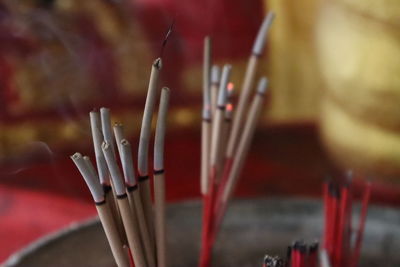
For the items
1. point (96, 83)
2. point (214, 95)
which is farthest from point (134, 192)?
point (96, 83)

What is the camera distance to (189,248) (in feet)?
1.50

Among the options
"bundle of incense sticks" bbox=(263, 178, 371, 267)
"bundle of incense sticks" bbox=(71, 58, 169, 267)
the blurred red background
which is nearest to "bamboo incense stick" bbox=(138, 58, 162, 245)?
"bundle of incense sticks" bbox=(71, 58, 169, 267)

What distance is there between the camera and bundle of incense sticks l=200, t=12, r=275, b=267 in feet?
1.20

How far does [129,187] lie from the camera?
0.96 ft

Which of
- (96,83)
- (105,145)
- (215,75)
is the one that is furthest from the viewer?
(96,83)

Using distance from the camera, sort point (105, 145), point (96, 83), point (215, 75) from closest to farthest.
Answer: point (105, 145) < point (215, 75) < point (96, 83)

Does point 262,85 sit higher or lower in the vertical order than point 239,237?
higher

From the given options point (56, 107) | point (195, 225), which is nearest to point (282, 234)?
point (195, 225)

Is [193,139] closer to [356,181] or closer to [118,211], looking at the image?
[356,181]

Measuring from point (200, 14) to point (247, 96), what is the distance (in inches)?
10.2

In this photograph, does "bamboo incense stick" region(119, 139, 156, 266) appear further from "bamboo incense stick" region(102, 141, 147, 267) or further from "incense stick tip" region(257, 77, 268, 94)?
"incense stick tip" region(257, 77, 268, 94)

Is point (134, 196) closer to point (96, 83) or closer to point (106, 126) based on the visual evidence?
point (106, 126)

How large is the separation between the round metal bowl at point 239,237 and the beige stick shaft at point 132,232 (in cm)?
13

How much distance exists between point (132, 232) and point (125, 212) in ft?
0.05
